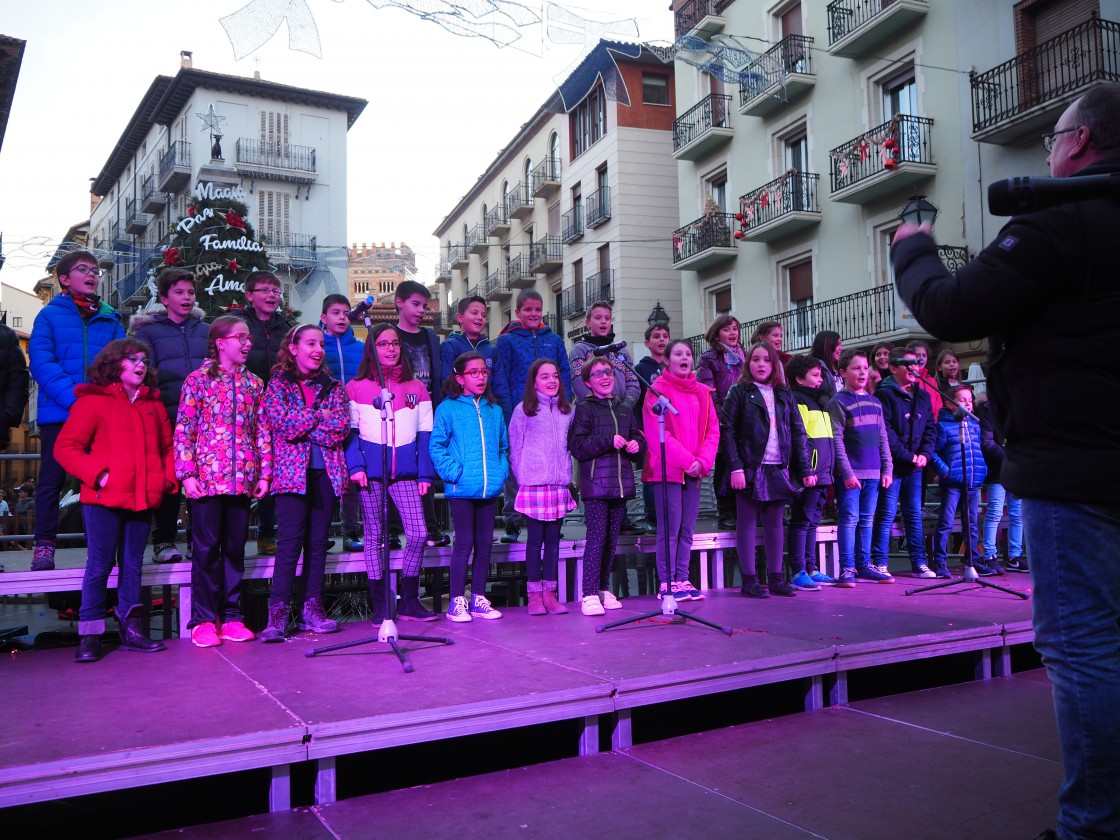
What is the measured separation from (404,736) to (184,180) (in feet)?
104

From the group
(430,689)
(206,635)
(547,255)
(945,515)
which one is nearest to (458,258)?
(547,255)

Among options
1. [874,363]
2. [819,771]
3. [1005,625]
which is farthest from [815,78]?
[819,771]

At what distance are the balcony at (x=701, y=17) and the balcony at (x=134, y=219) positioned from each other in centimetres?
2233

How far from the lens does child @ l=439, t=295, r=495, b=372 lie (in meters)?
6.29

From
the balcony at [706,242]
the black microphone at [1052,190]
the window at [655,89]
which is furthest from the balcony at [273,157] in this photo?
the black microphone at [1052,190]

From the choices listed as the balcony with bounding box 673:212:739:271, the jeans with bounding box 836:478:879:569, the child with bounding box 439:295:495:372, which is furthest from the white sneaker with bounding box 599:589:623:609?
the balcony with bounding box 673:212:739:271

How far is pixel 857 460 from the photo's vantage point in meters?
6.86

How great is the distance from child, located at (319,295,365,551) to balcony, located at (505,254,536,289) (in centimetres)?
2510

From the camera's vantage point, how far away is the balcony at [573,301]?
90.9 feet

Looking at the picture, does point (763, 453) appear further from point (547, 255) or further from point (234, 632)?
point (547, 255)

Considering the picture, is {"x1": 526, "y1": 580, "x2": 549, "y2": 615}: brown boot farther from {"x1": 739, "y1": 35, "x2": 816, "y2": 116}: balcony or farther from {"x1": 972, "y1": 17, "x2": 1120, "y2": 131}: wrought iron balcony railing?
{"x1": 739, "y1": 35, "x2": 816, "y2": 116}: balcony

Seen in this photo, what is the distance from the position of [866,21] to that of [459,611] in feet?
49.3

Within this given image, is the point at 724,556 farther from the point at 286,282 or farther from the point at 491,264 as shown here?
the point at 491,264

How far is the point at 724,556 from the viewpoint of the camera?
704 cm
